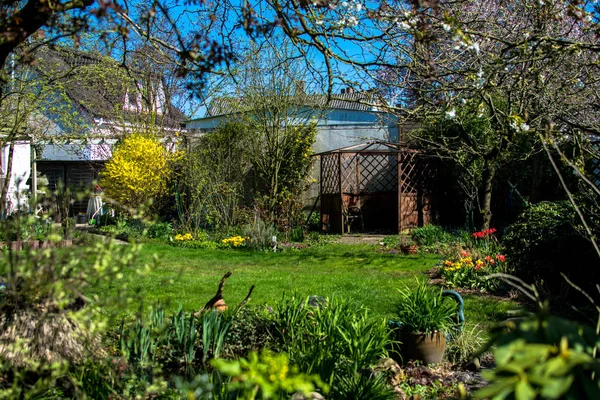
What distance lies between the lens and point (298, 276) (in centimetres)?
807

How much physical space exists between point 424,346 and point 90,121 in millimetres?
16824

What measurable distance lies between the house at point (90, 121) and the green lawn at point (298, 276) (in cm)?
513

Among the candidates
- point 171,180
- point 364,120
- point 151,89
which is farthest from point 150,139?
point 364,120

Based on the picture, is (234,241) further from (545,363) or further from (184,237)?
(545,363)

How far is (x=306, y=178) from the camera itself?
593 inches

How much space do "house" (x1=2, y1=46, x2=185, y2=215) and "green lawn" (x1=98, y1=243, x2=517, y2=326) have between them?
202 inches

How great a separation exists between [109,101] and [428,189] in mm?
10941

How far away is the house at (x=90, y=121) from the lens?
1454 centimetres

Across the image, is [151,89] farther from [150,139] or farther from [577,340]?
[577,340]

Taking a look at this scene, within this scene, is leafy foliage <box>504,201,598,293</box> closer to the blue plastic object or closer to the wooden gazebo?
the blue plastic object

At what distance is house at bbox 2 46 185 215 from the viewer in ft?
47.7

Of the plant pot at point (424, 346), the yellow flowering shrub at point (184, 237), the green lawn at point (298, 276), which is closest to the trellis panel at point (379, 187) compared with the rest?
the green lawn at point (298, 276)

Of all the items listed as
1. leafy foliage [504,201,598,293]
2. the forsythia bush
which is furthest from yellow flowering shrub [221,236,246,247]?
leafy foliage [504,201,598,293]

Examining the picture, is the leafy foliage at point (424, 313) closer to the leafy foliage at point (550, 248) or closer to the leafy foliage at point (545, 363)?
the leafy foliage at point (550, 248)
